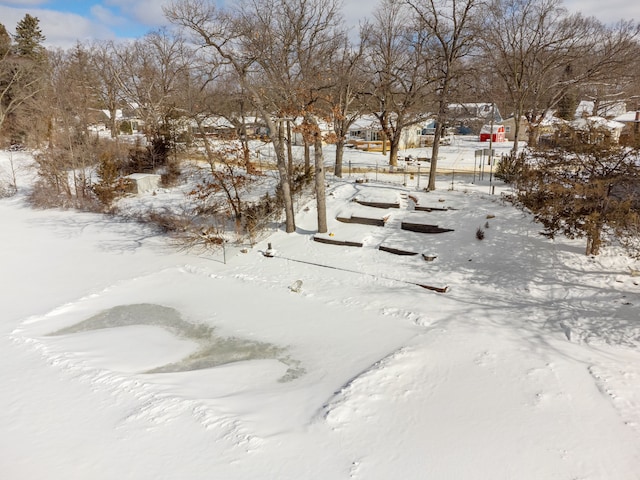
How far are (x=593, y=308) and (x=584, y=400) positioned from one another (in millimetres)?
4132

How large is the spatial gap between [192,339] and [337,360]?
142 inches

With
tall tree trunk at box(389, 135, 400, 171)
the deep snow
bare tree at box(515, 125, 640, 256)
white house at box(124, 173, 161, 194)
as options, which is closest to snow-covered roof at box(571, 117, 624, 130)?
bare tree at box(515, 125, 640, 256)

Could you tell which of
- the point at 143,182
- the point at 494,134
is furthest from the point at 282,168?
the point at 494,134

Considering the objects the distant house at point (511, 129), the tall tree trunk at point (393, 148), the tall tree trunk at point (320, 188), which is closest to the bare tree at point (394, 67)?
the tall tree trunk at point (393, 148)

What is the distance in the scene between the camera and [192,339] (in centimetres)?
998

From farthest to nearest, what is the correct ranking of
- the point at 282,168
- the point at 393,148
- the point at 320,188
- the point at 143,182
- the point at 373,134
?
the point at 373,134 → the point at 393,148 → the point at 143,182 → the point at 282,168 → the point at 320,188

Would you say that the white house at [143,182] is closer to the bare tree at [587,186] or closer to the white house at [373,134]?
the bare tree at [587,186]

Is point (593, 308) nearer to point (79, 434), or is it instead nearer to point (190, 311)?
point (190, 311)

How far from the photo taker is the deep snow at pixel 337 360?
19.8ft

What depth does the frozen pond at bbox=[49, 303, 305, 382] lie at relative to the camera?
884 centimetres

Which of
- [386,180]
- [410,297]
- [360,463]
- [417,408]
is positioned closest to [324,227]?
[410,297]

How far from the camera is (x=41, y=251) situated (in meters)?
16.5

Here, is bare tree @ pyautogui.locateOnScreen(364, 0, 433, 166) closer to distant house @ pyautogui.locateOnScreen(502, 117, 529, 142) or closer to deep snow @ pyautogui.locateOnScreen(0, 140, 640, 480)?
deep snow @ pyautogui.locateOnScreen(0, 140, 640, 480)

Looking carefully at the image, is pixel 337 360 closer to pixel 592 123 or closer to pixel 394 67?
pixel 592 123
